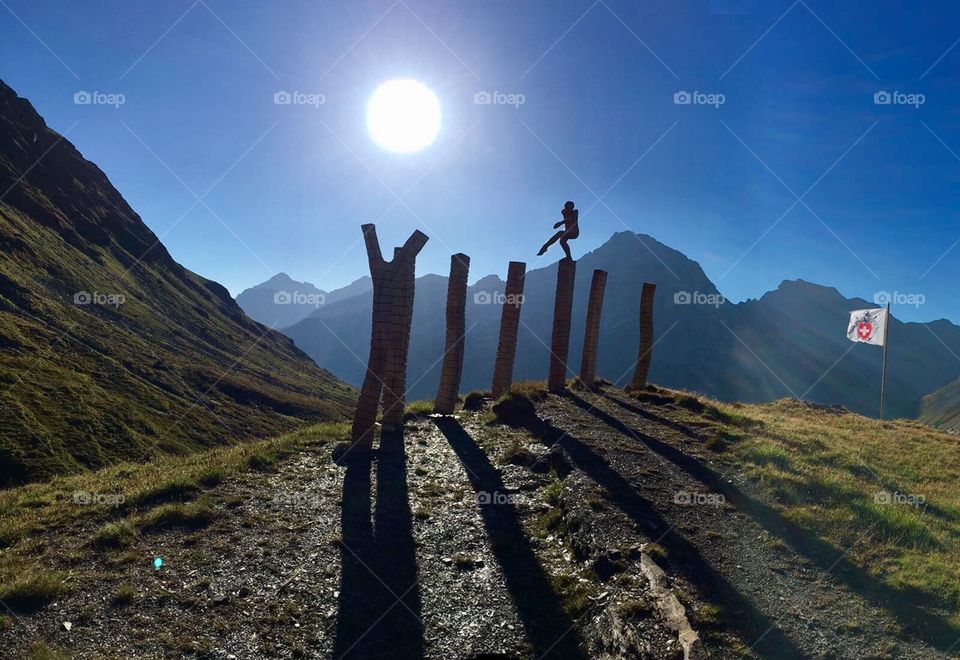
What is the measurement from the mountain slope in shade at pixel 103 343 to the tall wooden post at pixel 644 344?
4466 cm

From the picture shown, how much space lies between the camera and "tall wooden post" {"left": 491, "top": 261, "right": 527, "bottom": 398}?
2328 cm

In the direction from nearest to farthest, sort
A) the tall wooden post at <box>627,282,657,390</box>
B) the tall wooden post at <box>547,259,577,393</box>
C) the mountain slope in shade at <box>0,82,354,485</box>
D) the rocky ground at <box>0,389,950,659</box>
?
the rocky ground at <box>0,389,950,659</box> < the tall wooden post at <box>547,259,577,393</box> < the tall wooden post at <box>627,282,657,390</box> < the mountain slope in shade at <box>0,82,354,485</box>

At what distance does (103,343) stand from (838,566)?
109 metres

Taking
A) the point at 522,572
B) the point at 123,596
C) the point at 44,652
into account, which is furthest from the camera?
the point at 522,572

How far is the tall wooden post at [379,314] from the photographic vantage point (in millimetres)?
16406

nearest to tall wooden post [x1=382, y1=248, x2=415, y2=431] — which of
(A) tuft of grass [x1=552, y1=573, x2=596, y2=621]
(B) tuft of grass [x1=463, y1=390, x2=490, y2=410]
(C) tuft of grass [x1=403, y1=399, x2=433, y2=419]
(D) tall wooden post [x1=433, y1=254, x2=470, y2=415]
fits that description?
(C) tuft of grass [x1=403, y1=399, x2=433, y2=419]

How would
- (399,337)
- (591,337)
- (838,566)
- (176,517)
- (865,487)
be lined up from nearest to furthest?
(838,566)
(176,517)
(865,487)
(399,337)
(591,337)

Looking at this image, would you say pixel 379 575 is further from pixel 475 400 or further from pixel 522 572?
pixel 475 400

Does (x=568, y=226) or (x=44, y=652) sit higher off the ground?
(x=568, y=226)

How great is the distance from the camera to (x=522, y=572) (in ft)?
31.9

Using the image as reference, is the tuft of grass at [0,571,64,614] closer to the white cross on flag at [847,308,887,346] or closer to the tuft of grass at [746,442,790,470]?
the tuft of grass at [746,442,790,470]

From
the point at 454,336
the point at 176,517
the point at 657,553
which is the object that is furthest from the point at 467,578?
the point at 454,336

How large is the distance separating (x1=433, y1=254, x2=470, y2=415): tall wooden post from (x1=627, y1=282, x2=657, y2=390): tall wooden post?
1014 cm

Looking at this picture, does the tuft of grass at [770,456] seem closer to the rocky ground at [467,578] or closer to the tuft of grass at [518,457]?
the rocky ground at [467,578]
